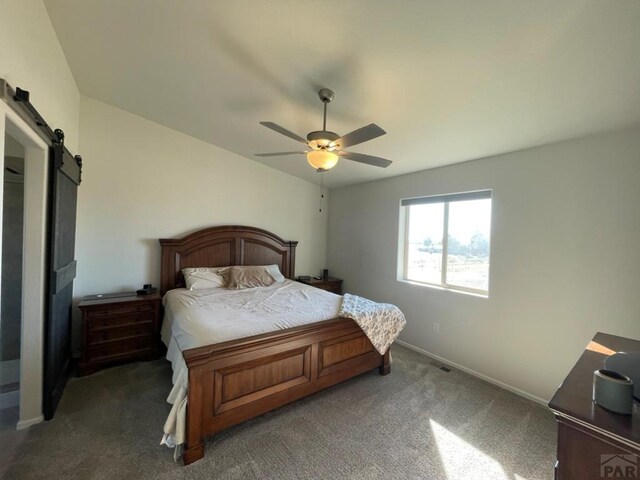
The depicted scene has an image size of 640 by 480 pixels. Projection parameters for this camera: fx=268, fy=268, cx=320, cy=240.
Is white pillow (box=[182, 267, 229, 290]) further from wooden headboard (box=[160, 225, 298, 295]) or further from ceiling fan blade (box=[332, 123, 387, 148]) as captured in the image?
ceiling fan blade (box=[332, 123, 387, 148])

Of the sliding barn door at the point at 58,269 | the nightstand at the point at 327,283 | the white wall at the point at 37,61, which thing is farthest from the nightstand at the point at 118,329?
the nightstand at the point at 327,283

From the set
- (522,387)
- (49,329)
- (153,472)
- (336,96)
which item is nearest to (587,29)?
(336,96)

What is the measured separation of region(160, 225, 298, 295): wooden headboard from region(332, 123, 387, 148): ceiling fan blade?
2.48m

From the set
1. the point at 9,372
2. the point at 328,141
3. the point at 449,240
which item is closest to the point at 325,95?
the point at 328,141

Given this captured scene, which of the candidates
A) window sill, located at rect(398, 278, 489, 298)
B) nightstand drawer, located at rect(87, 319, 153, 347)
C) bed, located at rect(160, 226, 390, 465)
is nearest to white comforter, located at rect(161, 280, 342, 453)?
bed, located at rect(160, 226, 390, 465)

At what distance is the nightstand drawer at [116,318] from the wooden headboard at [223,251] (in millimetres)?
461

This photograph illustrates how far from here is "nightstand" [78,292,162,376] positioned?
2646mm

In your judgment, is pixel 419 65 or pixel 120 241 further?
pixel 120 241

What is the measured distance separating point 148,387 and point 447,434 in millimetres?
2568

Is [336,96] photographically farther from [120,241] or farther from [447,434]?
[120,241]

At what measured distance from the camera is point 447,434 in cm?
199

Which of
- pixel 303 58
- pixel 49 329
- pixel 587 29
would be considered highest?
pixel 303 58

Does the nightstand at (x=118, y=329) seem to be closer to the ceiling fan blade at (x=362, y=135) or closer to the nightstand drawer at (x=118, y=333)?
the nightstand drawer at (x=118, y=333)

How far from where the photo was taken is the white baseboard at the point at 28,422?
6.20 ft
